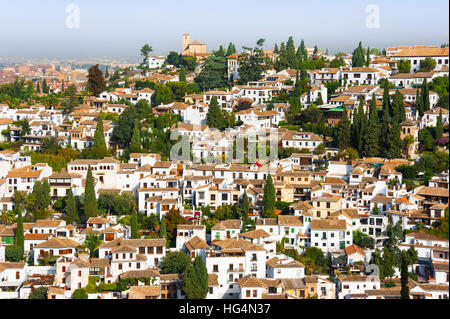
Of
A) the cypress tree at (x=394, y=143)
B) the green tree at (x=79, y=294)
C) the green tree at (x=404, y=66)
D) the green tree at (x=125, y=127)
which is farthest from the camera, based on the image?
the green tree at (x=404, y=66)

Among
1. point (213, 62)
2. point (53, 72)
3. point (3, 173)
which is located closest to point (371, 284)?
point (3, 173)

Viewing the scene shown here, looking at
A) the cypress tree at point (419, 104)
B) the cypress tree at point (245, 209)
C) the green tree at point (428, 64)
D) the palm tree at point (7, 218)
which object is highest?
the green tree at point (428, 64)

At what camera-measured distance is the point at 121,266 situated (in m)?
10.9

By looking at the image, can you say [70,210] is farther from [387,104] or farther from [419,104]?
[419,104]

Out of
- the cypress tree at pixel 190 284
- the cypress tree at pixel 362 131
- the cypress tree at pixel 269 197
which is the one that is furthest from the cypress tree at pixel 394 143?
the cypress tree at pixel 190 284

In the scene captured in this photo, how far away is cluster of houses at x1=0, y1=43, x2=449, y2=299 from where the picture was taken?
1040 cm

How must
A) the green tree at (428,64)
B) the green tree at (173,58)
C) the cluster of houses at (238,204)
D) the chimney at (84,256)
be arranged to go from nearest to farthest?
the cluster of houses at (238,204) → the chimney at (84,256) → the green tree at (428,64) → the green tree at (173,58)

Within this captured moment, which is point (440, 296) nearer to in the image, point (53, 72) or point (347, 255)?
point (347, 255)

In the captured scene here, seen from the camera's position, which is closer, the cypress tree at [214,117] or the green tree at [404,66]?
the cypress tree at [214,117]

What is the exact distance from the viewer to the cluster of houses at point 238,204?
34.1ft

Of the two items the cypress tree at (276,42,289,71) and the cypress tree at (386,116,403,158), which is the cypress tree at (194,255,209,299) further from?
the cypress tree at (276,42,289,71)

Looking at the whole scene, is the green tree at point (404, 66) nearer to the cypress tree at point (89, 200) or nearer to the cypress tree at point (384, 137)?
the cypress tree at point (384, 137)

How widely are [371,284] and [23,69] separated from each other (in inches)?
766

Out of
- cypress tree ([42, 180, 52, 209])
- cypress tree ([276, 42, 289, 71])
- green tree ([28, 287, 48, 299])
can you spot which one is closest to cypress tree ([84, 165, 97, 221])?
cypress tree ([42, 180, 52, 209])
